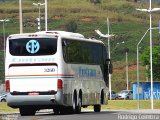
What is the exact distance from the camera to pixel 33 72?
3962 cm

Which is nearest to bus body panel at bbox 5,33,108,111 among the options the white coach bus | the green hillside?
the white coach bus

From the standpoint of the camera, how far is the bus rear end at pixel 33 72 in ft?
130

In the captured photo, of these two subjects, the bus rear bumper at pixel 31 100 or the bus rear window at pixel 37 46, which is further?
the bus rear window at pixel 37 46

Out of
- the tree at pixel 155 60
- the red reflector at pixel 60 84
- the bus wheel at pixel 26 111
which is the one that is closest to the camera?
the red reflector at pixel 60 84

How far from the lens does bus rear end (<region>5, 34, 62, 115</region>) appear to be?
3953 cm

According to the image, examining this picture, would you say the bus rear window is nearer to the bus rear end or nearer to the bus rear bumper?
the bus rear end

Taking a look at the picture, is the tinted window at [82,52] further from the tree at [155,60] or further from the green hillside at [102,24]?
the green hillside at [102,24]

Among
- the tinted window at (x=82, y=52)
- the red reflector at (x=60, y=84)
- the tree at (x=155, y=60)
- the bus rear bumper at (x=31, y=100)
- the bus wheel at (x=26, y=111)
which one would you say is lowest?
the tree at (x=155, y=60)

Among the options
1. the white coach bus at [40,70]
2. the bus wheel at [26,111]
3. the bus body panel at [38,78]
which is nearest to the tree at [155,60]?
the bus wheel at [26,111]

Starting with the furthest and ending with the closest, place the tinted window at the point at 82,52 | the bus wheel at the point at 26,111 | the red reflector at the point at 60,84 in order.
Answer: the bus wheel at the point at 26,111 → the tinted window at the point at 82,52 → the red reflector at the point at 60,84

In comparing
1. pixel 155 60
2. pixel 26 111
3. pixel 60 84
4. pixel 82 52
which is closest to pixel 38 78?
pixel 60 84

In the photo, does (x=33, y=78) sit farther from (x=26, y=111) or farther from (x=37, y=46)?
(x=26, y=111)

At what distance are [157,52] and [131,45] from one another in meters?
31.7

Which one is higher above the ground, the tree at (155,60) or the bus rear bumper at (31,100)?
the bus rear bumper at (31,100)
